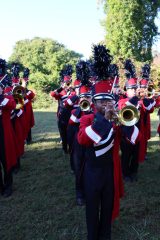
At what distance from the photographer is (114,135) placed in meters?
4.16

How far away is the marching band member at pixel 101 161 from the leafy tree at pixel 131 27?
2592 centimetres

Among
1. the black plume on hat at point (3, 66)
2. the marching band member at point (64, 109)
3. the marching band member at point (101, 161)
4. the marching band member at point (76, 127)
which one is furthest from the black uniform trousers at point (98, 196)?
the marching band member at point (64, 109)

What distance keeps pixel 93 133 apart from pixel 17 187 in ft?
11.6

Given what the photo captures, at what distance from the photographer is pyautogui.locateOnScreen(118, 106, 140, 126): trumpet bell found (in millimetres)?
4008

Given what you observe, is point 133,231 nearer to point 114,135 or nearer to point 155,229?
point 155,229

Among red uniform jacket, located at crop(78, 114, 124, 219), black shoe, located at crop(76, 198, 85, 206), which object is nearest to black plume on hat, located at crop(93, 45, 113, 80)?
A: red uniform jacket, located at crop(78, 114, 124, 219)

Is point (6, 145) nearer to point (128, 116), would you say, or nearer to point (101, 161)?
A: point (101, 161)

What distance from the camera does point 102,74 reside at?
4.39 meters

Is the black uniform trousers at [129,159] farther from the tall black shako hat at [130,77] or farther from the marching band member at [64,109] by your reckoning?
the marching band member at [64,109]

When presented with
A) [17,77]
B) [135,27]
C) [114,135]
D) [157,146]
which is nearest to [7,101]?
[114,135]

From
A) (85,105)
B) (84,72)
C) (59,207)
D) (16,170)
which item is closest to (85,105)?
(85,105)

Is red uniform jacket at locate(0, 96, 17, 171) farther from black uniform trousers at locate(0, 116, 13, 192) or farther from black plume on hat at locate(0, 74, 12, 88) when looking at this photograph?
black plume on hat at locate(0, 74, 12, 88)

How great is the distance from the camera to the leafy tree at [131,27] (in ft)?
98.9

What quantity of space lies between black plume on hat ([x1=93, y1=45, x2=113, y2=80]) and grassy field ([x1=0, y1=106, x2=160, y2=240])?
6.91 feet
